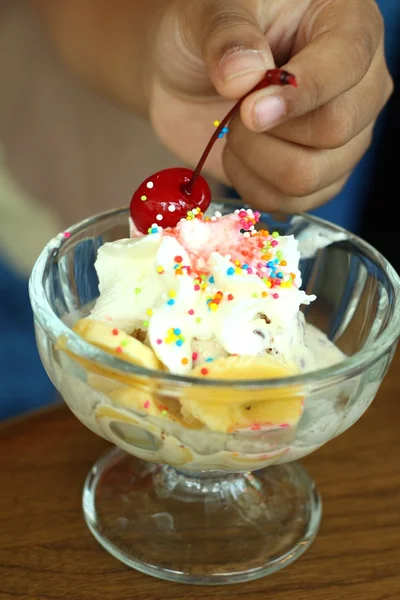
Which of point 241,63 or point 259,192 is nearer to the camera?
point 241,63

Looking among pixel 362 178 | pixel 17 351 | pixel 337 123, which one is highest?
pixel 337 123

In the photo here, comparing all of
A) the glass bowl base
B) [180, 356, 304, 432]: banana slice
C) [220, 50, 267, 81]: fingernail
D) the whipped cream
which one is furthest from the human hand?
the glass bowl base

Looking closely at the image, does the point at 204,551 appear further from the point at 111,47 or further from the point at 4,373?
the point at 111,47

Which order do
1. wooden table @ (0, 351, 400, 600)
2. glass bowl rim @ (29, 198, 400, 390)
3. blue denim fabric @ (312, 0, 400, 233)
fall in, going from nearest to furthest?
glass bowl rim @ (29, 198, 400, 390), wooden table @ (0, 351, 400, 600), blue denim fabric @ (312, 0, 400, 233)

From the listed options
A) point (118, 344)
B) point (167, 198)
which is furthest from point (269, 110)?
point (118, 344)

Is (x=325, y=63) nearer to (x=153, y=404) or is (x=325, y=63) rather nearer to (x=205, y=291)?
(x=205, y=291)

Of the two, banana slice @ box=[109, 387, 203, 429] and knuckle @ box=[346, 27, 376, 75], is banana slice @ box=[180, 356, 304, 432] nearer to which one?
banana slice @ box=[109, 387, 203, 429]

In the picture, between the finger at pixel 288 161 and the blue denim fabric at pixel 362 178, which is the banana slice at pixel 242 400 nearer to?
the finger at pixel 288 161
